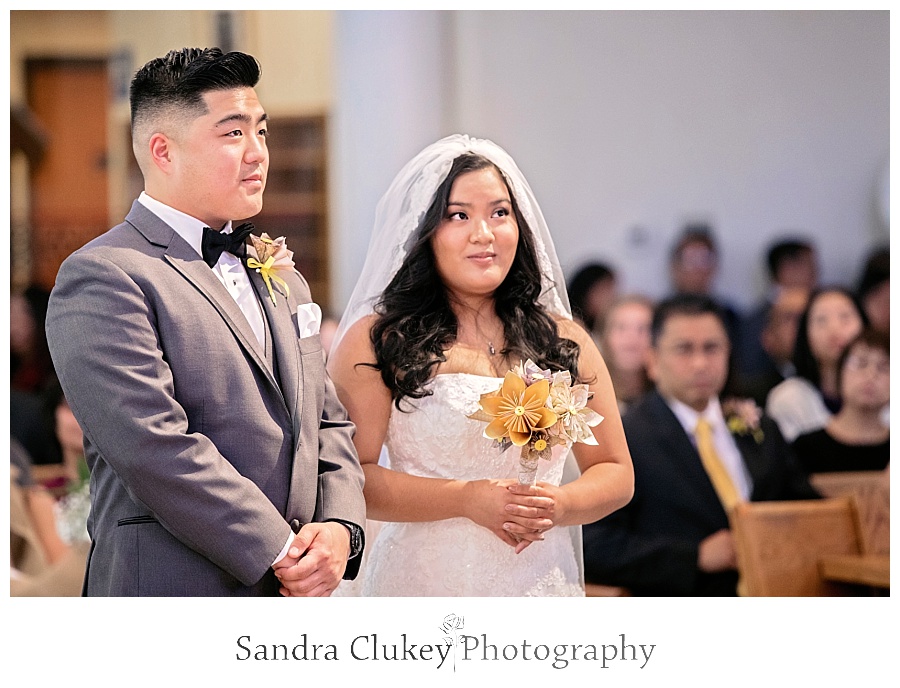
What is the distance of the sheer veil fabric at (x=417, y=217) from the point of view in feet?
9.21

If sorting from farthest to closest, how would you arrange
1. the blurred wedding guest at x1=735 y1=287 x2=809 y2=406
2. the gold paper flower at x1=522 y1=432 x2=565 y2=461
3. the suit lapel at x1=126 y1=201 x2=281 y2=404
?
1. the blurred wedding guest at x1=735 y1=287 x2=809 y2=406
2. the gold paper flower at x1=522 y1=432 x2=565 y2=461
3. the suit lapel at x1=126 y1=201 x2=281 y2=404

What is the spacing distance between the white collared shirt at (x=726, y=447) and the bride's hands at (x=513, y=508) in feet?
5.58

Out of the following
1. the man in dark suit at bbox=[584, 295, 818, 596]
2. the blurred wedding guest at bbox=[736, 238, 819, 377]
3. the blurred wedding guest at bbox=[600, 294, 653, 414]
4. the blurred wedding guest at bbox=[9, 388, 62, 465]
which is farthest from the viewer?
the blurred wedding guest at bbox=[736, 238, 819, 377]

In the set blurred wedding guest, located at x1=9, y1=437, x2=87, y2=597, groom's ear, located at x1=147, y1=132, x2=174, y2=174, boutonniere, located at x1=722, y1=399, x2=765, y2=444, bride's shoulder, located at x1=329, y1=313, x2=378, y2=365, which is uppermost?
groom's ear, located at x1=147, y1=132, x2=174, y2=174

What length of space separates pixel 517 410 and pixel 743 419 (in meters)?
2.04

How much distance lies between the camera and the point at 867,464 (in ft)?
15.6

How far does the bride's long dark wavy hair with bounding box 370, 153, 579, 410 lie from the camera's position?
8.97 feet

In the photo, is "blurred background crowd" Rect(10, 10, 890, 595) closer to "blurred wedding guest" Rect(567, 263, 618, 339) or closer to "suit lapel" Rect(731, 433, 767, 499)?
"blurred wedding guest" Rect(567, 263, 618, 339)

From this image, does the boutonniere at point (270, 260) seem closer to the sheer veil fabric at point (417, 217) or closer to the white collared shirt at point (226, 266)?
the white collared shirt at point (226, 266)

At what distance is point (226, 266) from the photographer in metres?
2.57

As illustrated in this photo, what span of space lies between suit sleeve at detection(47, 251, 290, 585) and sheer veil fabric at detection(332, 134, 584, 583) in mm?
601

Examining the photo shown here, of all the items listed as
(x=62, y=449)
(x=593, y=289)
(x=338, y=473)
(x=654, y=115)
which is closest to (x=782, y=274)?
(x=654, y=115)

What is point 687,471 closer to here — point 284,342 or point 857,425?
point 857,425

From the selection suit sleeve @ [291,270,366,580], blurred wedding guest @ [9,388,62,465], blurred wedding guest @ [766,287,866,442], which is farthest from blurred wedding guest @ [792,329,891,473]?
blurred wedding guest @ [9,388,62,465]
